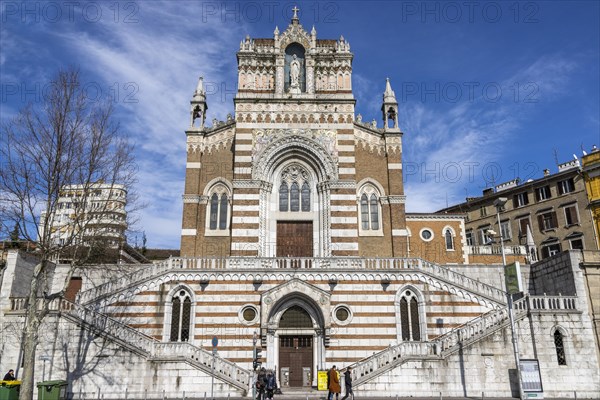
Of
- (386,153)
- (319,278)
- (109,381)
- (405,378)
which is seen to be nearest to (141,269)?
(109,381)

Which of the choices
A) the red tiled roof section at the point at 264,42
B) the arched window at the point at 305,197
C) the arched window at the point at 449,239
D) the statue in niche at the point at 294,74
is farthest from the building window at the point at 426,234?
the red tiled roof section at the point at 264,42

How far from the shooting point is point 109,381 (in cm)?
2320

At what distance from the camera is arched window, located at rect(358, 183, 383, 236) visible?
31469mm

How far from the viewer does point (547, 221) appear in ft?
149

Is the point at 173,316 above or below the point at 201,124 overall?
below

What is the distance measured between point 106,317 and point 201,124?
590 inches

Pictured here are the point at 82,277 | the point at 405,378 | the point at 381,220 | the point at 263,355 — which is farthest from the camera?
the point at 381,220

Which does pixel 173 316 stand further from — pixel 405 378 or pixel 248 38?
pixel 248 38

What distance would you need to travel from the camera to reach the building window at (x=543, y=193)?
151 feet

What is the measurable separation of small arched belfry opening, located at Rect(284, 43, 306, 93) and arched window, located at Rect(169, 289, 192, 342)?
16.3 meters

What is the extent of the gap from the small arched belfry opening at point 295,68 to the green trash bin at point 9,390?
940 inches

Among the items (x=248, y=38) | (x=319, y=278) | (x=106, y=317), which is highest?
(x=248, y=38)

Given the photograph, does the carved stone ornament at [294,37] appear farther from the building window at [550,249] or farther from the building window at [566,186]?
the building window at [550,249]

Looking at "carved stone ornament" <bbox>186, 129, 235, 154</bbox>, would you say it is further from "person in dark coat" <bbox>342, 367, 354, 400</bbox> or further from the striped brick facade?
"person in dark coat" <bbox>342, 367, 354, 400</bbox>
